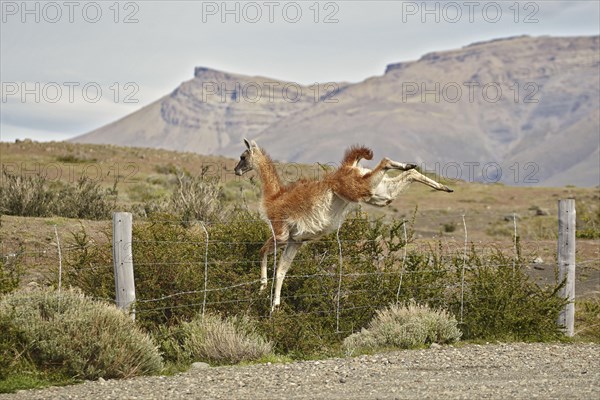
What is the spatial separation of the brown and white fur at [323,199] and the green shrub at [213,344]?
1160 millimetres

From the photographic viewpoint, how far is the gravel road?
9.55 metres

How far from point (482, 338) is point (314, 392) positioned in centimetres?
490

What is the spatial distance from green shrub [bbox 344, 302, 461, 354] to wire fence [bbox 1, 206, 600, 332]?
53cm

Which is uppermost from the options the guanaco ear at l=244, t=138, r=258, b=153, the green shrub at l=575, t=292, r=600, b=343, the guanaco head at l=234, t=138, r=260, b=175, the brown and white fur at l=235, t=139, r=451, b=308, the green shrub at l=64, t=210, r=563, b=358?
the guanaco ear at l=244, t=138, r=258, b=153

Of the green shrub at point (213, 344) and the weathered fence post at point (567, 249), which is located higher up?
the weathered fence post at point (567, 249)

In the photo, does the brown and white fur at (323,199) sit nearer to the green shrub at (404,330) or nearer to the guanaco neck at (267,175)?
the guanaco neck at (267,175)

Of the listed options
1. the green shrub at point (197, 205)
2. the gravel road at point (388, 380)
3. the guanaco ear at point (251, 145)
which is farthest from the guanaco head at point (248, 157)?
the green shrub at point (197, 205)

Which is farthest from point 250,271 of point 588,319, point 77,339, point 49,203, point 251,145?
point 49,203

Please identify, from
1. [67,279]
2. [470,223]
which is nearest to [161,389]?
[67,279]

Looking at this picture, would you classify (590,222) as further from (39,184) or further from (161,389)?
(161,389)

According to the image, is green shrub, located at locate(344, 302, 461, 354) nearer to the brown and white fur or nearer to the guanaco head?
the brown and white fur

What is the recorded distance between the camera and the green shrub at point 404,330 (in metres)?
13.0

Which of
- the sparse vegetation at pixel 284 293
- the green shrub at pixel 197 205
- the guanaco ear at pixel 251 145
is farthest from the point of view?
the green shrub at pixel 197 205

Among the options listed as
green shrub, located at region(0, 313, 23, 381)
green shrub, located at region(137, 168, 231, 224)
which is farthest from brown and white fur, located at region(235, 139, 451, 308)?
green shrub, located at region(137, 168, 231, 224)
